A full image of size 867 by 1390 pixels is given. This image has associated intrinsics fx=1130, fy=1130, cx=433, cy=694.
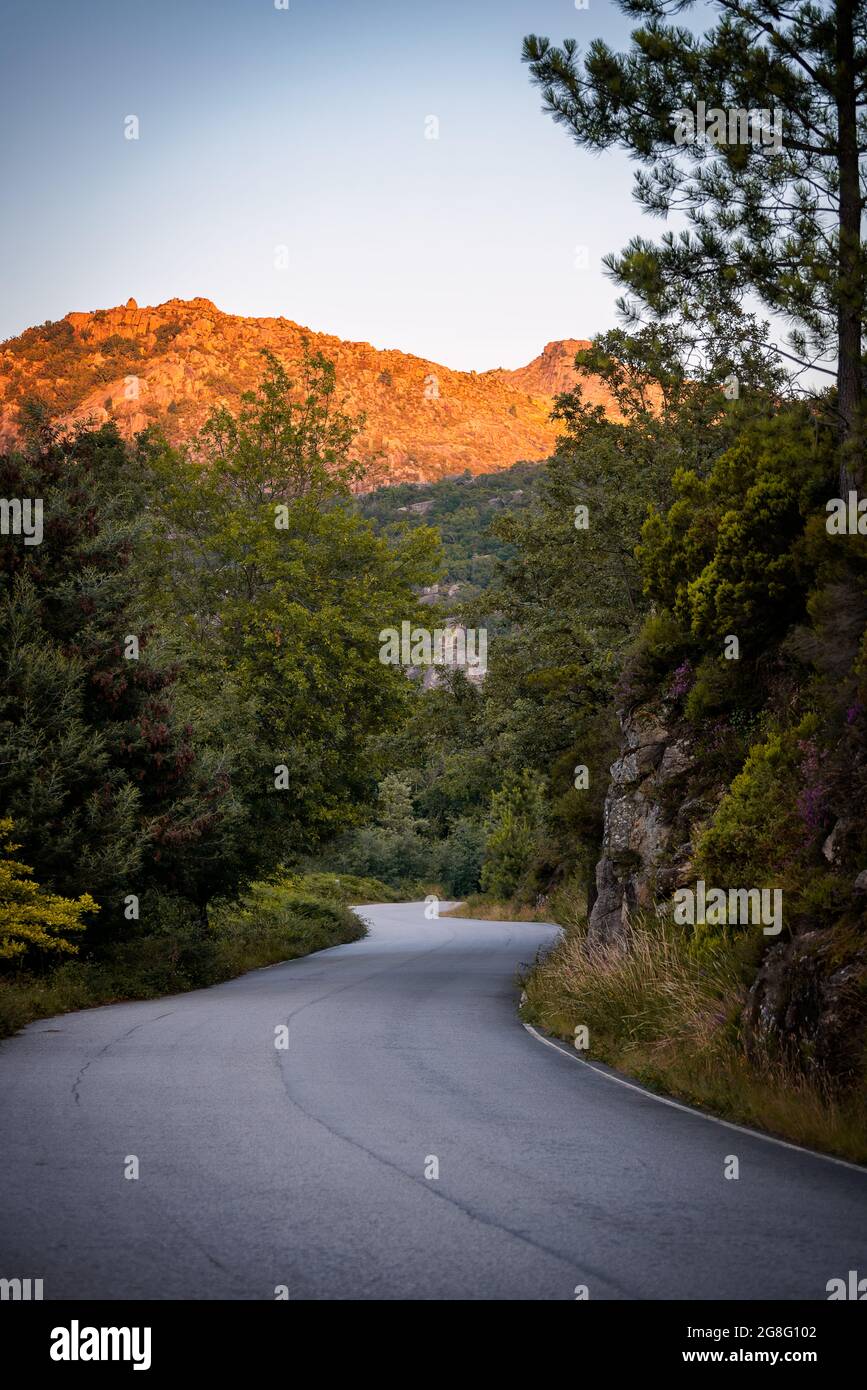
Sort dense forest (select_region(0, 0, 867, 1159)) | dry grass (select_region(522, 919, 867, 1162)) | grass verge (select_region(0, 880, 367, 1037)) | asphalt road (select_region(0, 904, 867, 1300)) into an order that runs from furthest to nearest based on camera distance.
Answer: grass verge (select_region(0, 880, 367, 1037)) < dense forest (select_region(0, 0, 867, 1159)) < dry grass (select_region(522, 919, 867, 1162)) < asphalt road (select_region(0, 904, 867, 1300))

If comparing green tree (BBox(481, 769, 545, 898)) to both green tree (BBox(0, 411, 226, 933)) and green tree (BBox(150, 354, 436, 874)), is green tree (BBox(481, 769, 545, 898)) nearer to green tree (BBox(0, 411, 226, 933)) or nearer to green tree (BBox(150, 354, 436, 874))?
green tree (BBox(150, 354, 436, 874))

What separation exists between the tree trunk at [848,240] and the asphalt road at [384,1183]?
7216 mm

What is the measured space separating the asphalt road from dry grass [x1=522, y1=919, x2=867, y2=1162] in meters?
0.39

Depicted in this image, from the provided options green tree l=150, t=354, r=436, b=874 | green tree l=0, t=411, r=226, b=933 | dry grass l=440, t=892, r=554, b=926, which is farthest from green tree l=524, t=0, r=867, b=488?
dry grass l=440, t=892, r=554, b=926

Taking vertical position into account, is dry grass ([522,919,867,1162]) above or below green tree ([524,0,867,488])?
below

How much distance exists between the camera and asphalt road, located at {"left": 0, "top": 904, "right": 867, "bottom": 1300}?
5.05 m

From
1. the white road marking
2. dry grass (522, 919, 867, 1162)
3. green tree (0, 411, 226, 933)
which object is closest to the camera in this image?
the white road marking

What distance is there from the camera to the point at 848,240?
1193cm

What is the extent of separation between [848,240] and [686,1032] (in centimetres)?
840

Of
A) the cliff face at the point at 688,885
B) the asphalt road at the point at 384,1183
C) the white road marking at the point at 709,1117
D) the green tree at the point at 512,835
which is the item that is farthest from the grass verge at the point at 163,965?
the green tree at the point at 512,835

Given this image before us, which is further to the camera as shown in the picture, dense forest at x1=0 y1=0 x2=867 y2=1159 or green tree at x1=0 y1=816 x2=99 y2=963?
green tree at x1=0 y1=816 x2=99 y2=963
